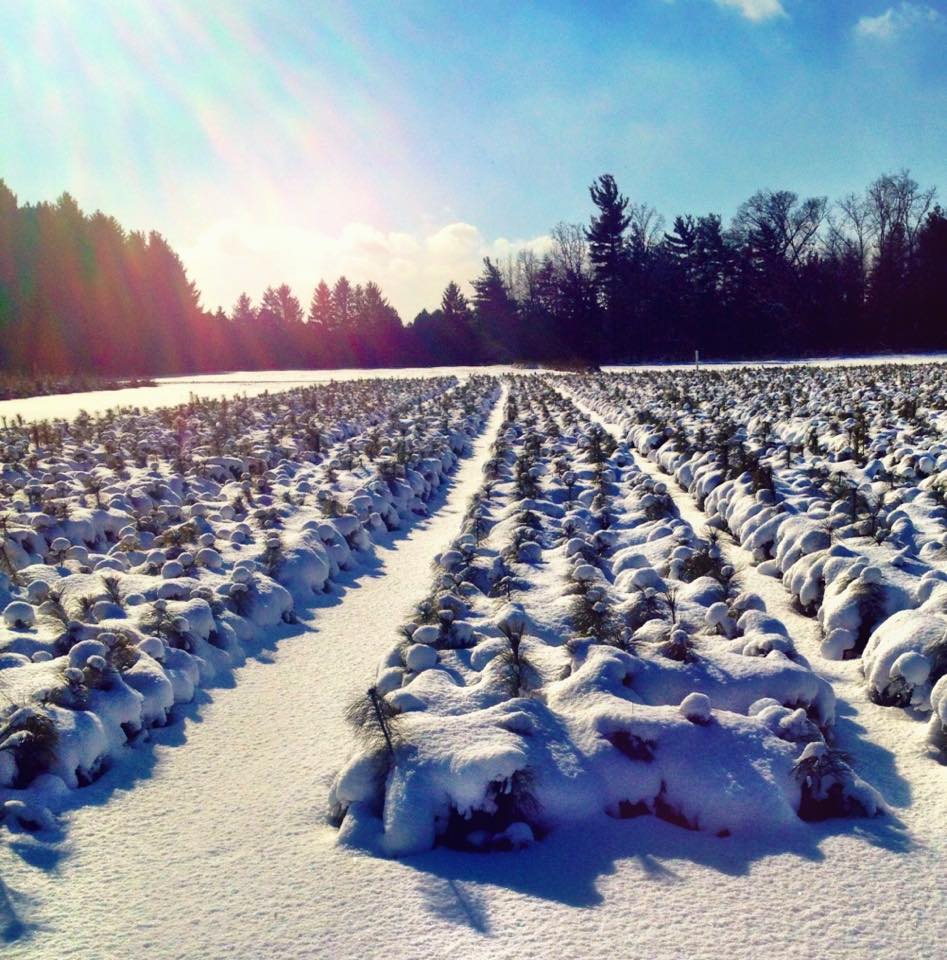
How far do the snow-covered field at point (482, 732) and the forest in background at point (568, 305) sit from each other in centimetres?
4053

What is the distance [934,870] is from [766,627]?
1.79 metres

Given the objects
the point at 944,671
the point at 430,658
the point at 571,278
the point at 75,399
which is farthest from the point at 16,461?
the point at 571,278

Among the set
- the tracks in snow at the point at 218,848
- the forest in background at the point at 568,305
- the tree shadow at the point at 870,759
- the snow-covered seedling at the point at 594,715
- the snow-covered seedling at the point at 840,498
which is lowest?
the tracks in snow at the point at 218,848

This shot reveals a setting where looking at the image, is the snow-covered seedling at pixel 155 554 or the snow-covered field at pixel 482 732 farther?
the snow-covered seedling at pixel 155 554

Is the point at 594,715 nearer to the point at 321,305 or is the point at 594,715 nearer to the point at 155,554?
the point at 155,554

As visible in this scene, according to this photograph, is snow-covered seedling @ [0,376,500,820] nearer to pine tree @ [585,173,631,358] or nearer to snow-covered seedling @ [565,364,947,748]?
snow-covered seedling @ [565,364,947,748]

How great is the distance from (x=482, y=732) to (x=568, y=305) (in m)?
53.5

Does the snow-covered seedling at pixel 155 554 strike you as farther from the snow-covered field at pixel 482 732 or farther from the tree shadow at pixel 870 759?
the tree shadow at pixel 870 759

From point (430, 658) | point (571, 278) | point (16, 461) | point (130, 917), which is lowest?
point (130, 917)

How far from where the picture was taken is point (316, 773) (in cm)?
372

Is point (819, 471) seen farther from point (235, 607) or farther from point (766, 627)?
point (235, 607)

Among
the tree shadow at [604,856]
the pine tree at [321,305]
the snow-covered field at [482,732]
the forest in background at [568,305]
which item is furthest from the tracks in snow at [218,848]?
the pine tree at [321,305]

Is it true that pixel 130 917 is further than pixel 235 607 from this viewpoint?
No

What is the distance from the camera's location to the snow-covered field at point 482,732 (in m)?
2.70
